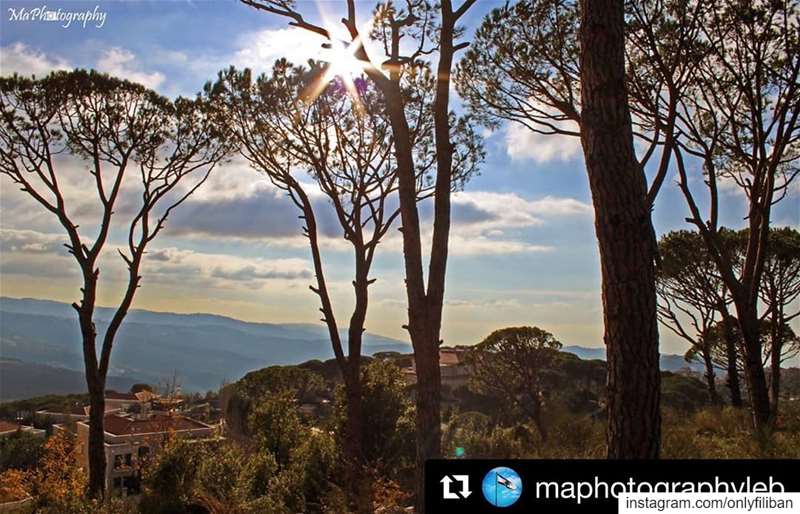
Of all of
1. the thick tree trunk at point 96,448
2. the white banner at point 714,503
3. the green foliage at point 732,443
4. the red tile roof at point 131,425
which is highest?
the white banner at point 714,503

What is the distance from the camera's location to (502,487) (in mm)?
2998

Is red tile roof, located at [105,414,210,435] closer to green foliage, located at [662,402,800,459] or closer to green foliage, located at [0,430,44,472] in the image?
green foliage, located at [0,430,44,472]

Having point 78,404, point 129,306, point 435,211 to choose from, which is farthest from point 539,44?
point 78,404

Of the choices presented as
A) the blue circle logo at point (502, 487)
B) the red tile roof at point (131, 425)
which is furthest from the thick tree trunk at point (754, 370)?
the red tile roof at point (131, 425)

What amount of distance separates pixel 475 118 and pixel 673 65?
2.93 meters

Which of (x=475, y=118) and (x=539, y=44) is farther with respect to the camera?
(x=475, y=118)

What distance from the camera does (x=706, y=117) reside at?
30.6 ft

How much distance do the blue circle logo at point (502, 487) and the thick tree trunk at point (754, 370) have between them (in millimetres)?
6009

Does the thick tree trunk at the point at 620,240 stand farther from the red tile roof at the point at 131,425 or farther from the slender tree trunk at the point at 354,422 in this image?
the red tile roof at the point at 131,425

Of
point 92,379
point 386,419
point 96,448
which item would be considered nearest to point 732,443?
point 386,419

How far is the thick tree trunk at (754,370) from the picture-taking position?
788cm

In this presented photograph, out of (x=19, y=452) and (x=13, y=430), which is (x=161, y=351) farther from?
(x=19, y=452)

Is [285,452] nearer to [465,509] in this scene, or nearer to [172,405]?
[172,405]

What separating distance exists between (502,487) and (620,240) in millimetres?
1505
